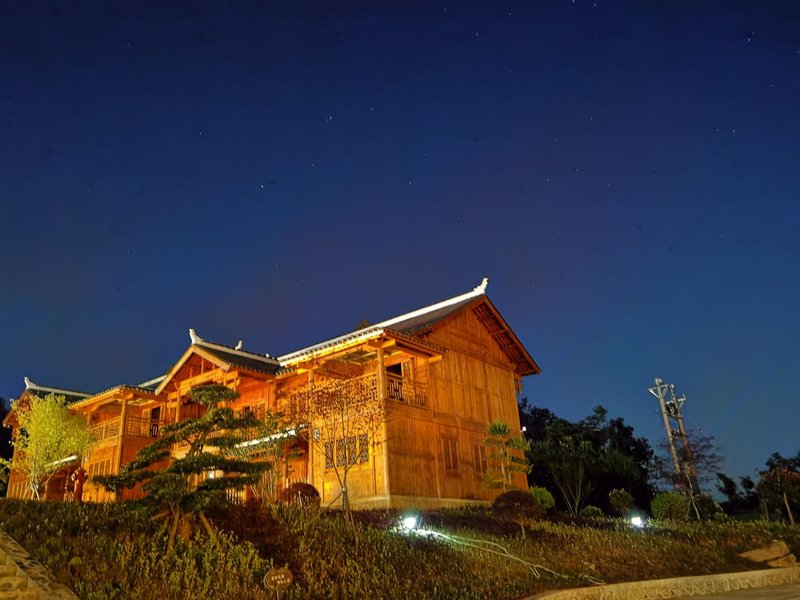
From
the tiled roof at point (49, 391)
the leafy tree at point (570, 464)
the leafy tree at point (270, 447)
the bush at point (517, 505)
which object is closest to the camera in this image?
the bush at point (517, 505)

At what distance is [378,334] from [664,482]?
59.2 ft

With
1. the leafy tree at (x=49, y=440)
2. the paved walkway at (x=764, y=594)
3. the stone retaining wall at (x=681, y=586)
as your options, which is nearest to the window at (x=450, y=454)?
the stone retaining wall at (x=681, y=586)

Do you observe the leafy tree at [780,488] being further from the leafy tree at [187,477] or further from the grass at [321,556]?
the leafy tree at [187,477]

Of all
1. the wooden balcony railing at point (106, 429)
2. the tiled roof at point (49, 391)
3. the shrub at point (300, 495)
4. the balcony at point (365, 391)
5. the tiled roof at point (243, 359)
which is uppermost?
the tiled roof at point (49, 391)

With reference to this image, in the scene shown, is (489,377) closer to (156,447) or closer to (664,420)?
(664,420)

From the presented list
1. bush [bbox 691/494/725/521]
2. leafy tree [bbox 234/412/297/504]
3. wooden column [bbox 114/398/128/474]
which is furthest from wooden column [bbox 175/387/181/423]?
bush [bbox 691/494/725/521]

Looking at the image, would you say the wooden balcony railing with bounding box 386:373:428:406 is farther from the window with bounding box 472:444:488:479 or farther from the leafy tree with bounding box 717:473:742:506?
the leafy tree with bounding box 717:473:742:506

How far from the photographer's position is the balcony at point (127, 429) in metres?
23.4

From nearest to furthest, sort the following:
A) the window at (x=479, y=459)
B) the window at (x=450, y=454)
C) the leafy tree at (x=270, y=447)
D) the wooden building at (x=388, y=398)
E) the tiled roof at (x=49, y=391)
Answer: the leafy tree at (x=270, y=447) → the wooden building at (x=388, y=398) → the window at (x=450, y=454) → the window at (x=479, y=459) → the tiled roof at (x=49, y=391)

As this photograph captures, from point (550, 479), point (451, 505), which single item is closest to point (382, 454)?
point (451, 505)

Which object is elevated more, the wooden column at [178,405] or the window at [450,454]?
the wooden column at [178,405]

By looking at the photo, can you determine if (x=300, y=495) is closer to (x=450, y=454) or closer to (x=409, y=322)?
(x=450, y=454)

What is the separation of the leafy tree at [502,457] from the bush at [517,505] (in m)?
3.39

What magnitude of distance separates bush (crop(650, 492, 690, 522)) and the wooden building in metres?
4.43
